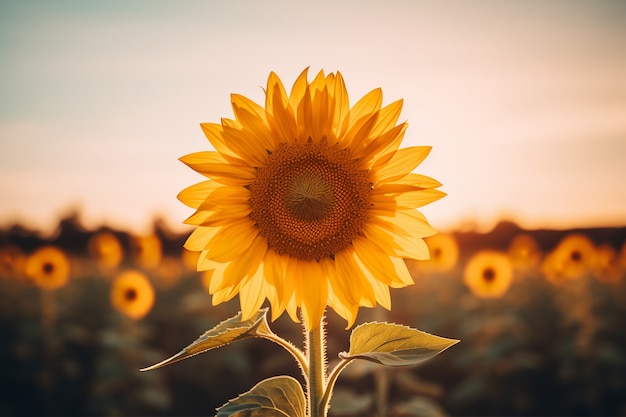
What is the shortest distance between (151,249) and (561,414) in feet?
23.4

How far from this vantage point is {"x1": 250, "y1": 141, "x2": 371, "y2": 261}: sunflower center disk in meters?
1.81

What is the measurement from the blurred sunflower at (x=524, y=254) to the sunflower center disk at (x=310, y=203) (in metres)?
10.1

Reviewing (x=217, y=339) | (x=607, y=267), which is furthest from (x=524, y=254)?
(x=217, y=339)

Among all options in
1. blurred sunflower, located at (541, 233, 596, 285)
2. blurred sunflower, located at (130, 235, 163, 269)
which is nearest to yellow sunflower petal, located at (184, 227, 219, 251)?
blurred sunflower, located at (541, 233, 596, 285)

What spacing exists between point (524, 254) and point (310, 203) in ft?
34.9

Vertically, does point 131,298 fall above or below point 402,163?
below

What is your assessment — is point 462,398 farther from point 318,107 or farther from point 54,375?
point 318,107

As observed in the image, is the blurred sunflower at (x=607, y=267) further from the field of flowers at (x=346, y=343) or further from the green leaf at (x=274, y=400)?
the green leaf at (x=274, y=400)

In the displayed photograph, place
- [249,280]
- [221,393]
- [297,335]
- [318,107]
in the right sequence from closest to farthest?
[318,107], [249,280], [221,393], [297,335]

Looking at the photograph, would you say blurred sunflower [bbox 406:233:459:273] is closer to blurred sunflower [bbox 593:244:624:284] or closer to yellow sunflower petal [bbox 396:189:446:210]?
blurred sunflower [bbox 593:244:624:284]

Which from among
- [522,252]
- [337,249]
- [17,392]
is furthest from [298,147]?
[522,252]

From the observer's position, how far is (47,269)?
28.4 ft

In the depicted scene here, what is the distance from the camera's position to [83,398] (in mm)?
8219

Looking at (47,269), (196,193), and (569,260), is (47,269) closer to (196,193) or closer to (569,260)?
(196,193)
